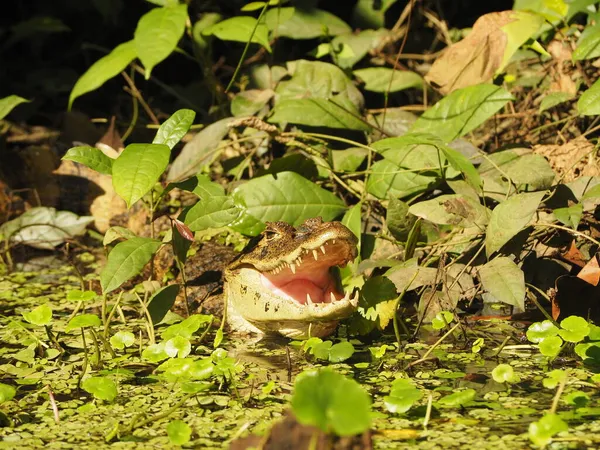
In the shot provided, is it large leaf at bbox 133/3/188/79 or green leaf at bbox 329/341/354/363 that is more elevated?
large leaf at bbox 133/3/188/79

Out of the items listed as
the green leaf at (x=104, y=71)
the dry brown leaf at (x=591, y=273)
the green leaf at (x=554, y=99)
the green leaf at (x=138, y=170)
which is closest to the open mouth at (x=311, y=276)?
the green leaf at (x=138, y=170)

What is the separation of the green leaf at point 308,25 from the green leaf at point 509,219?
2.20 meters

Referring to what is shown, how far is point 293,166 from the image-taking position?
385cm

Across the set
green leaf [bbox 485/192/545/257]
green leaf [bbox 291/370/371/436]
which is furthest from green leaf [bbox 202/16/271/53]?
green leaf [bbox 291/370/371/436]

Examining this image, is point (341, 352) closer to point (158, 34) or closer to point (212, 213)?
point (212, 213)

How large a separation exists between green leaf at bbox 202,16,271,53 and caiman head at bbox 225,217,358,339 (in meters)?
1.32

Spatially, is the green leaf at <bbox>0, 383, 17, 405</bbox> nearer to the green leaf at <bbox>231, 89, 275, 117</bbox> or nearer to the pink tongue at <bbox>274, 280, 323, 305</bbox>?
the pink tongue at <bbox>274, 280, 323, 305</bbox>

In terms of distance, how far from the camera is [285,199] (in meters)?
3.52

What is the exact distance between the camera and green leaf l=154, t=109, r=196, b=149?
308 centimetres

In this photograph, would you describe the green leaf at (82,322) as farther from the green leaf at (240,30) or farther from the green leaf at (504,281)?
the green leaf at (240,30)

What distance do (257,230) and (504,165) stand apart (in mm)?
1102

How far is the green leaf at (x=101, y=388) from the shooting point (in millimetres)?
2311

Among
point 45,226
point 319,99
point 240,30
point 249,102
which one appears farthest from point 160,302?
point 240,30

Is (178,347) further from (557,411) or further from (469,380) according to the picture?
(557,411)
